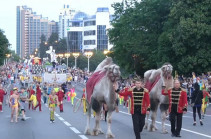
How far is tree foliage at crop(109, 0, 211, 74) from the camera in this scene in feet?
155

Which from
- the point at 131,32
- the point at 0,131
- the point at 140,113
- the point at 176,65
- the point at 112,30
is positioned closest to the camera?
the point at 140,113

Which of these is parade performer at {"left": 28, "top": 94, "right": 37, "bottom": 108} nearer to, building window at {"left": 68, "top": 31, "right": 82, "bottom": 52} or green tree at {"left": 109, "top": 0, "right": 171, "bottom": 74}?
green tree at {"left": 109, "top": 0, "right": 171, "bottom": 74}

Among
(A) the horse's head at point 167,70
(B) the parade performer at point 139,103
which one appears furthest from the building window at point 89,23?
(B) the parade performer at point 139,103

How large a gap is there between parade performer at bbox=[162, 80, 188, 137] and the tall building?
443ft

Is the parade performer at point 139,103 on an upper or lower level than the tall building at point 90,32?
lower

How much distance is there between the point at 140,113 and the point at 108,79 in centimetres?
197

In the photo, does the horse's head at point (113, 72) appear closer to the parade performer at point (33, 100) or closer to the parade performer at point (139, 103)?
the parade performer at point (139, 103)

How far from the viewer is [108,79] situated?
17375mm

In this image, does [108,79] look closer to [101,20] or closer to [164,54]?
[164,54]

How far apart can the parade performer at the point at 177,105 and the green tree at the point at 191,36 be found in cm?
2937

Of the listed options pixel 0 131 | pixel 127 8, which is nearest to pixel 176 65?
pixel 127 8

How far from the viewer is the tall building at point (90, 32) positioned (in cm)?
15838

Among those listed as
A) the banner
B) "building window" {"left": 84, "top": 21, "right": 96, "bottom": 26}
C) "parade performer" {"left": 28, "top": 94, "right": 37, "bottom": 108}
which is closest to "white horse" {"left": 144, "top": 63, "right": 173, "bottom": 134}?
"parade performer" {"left": 28, "top": 94, "right": 37, "bottom": 108}

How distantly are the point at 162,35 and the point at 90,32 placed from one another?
111 meters
